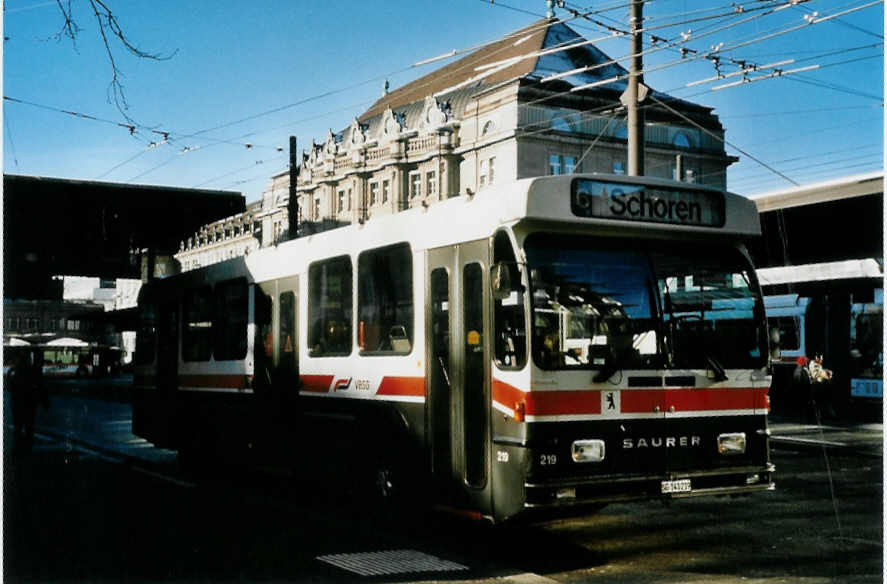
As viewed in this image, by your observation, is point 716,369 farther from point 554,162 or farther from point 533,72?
point 554,162

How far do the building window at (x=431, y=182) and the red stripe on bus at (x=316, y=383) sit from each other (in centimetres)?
5557

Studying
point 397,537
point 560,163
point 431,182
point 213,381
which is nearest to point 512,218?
point 397,537

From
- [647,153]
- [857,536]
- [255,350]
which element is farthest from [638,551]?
[647,153]

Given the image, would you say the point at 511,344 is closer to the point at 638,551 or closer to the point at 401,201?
the point at 638,551

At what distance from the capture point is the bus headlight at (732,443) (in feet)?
26.6

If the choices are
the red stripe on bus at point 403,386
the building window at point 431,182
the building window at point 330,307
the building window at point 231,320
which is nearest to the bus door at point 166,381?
the building window at point 231,320

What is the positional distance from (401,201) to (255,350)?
58798 mm

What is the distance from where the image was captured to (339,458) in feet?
A: 32.5

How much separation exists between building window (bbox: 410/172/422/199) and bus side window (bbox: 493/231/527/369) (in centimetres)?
6058

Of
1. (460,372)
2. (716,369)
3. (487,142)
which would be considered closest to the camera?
(716,369)

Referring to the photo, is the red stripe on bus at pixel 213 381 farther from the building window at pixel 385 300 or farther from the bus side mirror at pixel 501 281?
the bus side mirror at pixel 501 281

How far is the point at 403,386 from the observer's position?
29.7ft

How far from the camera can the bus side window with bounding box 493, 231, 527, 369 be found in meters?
7.50

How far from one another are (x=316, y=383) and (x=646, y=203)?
14.0 feet
